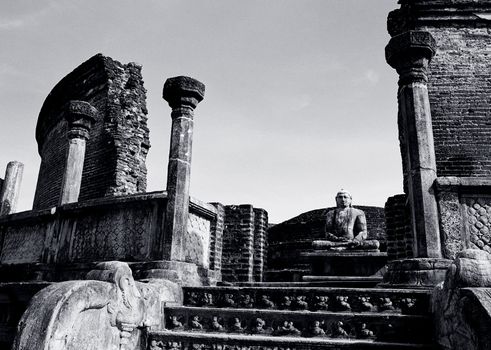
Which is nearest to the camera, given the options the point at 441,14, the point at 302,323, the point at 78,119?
the point at 302,323

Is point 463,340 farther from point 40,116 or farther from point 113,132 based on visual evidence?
point 40,116

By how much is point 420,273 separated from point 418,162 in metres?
1.39

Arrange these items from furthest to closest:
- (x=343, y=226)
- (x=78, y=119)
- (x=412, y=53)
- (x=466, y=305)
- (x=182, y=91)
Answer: (x=343, y=226), (x=78, y=119), (x=182, y=91), (x=412, y=53), (x=466, y=305)

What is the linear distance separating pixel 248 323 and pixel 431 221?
252 cm

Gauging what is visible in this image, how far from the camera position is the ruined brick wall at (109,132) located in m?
12.4

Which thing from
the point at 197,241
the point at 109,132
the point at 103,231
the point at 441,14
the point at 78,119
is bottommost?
the point at 197,241

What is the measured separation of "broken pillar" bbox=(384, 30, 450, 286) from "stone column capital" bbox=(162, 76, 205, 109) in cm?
282

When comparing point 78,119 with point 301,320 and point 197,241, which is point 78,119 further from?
point 301,320

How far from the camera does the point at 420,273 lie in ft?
14.4

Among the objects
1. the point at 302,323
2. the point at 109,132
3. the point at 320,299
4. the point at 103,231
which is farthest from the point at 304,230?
the point at 302,323

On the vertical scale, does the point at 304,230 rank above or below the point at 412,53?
below

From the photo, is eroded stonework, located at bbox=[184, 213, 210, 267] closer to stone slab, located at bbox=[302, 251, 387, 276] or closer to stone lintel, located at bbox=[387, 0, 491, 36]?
stone slab, located at bbox=[302, 251, 387, 276]

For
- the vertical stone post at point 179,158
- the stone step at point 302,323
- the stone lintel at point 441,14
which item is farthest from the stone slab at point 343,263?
the stone lintel at point 441,14

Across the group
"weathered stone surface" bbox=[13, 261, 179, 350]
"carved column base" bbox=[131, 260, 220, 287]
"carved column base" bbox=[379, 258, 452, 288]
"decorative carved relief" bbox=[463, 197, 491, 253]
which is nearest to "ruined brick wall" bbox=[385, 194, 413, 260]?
"decorative carved relief" bbox=[463, 197, 491, 253]
